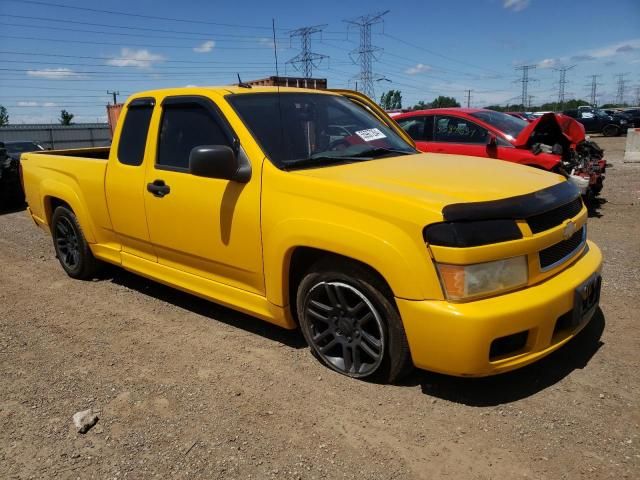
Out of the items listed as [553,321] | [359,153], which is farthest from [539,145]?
[553,321]

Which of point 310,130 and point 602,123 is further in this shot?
point 602,123

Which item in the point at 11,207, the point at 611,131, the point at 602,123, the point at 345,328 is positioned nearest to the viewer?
the point at 345,328

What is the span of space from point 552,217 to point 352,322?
4.21 ft

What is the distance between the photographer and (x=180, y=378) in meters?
3.33

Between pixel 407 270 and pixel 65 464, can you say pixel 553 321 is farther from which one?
pixel 65 464

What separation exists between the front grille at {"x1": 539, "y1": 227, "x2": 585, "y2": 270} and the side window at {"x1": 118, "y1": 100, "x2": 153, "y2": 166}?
10.0ft

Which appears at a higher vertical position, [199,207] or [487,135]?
[487,135]

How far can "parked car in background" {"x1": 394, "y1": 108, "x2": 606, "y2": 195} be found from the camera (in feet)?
25.1

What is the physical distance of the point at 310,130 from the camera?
3.70 meters

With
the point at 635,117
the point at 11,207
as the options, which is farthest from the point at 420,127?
the point at 635,117

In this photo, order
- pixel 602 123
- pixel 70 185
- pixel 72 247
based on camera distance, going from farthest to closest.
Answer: pixel 602 123 < pixel 72 247 < pixel 70 185

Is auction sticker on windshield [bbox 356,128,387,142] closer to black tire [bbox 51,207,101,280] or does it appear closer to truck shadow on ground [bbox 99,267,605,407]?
truck shadow on ground [bbox 99,267,605,407]

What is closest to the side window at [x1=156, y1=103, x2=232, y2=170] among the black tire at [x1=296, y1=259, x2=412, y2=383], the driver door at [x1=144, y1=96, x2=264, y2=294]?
the driver door at [x1=144, y1=96, x2=264, y2=294]

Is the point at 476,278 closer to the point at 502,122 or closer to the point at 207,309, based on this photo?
the point at 207,309
